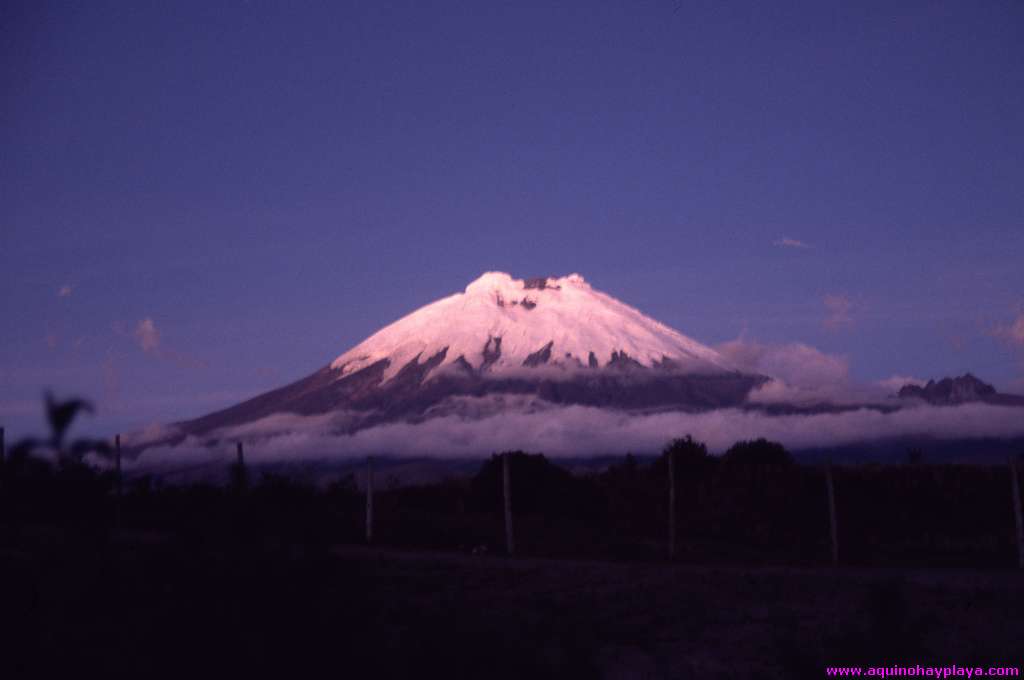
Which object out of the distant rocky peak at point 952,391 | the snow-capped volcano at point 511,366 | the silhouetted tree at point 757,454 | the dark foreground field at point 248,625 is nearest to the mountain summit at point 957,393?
the distant rocky peak at point 952,391

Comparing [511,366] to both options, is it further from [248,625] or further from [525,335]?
[248,625]

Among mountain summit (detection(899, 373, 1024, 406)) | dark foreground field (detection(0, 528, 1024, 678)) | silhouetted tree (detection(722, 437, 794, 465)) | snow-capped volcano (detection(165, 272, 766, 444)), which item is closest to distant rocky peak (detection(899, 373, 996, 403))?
mountain summit (detection(899, 373, 1024, 406))

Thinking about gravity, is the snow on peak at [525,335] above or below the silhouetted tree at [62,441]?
above

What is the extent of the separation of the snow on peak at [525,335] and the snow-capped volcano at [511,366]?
0.42 ft

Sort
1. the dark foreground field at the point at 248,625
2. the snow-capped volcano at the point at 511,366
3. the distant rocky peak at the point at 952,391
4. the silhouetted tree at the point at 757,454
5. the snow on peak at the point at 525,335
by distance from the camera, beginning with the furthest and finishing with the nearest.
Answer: the distant rocky peak at the point at 952,391
the snow on peak at the point at 525,335
the snow-capped volcano at the point at 511,366
the silhouetted tree at the point at 757,454
the dark foreground field at the point at 248,625

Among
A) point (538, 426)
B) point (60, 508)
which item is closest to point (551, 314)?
point (538, 426)

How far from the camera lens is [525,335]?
15225 centimetres

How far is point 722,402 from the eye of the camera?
146 meters

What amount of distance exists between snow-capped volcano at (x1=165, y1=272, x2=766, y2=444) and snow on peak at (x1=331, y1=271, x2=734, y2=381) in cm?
13

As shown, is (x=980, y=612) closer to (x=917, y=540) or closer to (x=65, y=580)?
(x=65, y=580)

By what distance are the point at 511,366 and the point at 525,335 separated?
16.5 feet

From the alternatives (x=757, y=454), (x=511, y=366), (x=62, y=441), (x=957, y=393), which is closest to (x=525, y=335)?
(x=511, y=366)

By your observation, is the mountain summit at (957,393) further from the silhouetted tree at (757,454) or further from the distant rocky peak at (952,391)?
the silhouetted tree at (757,454)

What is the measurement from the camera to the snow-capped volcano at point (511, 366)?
13775 centimetres
